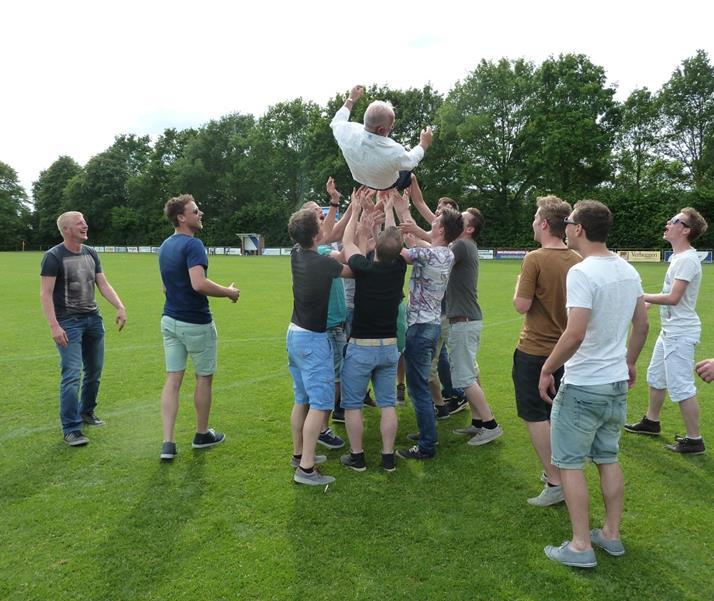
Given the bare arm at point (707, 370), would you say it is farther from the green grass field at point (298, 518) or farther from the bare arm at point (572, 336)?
the green grass field at point (298, 518)

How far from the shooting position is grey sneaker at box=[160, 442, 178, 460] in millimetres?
4695

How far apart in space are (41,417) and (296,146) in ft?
191

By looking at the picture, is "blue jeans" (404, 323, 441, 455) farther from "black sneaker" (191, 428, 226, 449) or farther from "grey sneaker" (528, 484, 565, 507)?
"black sneaker" (191, 428, 226, 449)

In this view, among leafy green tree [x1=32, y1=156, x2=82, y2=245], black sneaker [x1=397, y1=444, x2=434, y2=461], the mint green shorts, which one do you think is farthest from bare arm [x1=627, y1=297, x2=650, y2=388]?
leafy green tree [x1=32, y1=156, x2=82, y2=245]

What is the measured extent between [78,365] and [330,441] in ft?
8.91

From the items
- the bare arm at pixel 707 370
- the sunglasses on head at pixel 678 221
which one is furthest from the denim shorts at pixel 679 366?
the bare arm at pixel 707 370

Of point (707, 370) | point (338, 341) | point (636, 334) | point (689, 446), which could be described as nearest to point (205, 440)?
point (338, 341)

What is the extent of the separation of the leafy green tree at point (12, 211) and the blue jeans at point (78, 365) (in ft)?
256

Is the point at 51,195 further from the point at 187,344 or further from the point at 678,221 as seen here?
the point at 678,221

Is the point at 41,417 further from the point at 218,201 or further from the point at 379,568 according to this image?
the point at 218,201

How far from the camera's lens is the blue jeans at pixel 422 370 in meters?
4.69

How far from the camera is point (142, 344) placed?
9.55m

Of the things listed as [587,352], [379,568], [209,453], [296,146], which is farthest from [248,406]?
[296,146]

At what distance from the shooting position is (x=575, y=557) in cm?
319
